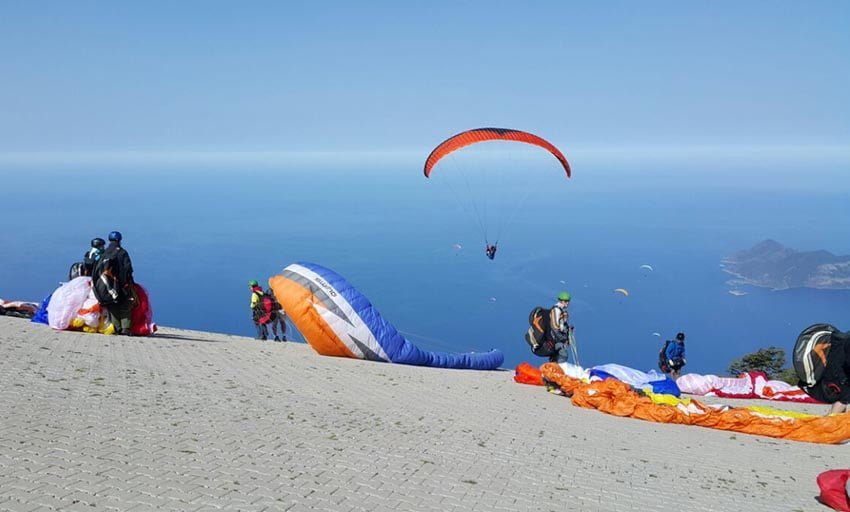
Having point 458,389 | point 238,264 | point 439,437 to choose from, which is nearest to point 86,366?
point 439,437

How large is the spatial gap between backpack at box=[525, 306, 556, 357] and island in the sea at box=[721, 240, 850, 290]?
572 ft

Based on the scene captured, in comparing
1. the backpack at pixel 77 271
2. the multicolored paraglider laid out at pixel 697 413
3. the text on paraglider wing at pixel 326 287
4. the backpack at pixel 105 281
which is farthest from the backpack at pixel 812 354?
the backpack at pixel 77 271

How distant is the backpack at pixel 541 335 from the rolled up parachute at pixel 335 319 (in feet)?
9.91

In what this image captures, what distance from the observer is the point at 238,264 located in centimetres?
16950

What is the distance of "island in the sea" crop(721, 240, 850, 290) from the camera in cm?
17575

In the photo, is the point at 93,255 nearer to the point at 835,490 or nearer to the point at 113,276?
the point at 113,276

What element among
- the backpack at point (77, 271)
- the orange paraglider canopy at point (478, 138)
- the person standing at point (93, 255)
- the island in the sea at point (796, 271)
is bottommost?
the island in the sea at point (796, 271)

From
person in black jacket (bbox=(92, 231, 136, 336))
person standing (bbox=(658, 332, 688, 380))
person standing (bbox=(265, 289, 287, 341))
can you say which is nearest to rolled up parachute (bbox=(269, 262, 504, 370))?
person in black jacket (bbox=(92, 231, 136, 336))

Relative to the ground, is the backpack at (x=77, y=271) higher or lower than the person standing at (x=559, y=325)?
higher

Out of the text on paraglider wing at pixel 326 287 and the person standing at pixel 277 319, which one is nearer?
the text on paraglider wing at pixel 326 287

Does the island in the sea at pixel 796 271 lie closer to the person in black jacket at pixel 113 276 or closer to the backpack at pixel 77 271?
the backpack at pixel 77 271

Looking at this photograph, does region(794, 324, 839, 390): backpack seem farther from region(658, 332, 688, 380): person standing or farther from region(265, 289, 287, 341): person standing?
region(265, 289, 287, 341): person standing

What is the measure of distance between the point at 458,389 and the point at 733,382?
760 cm

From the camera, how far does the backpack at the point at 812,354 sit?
33.9ft
